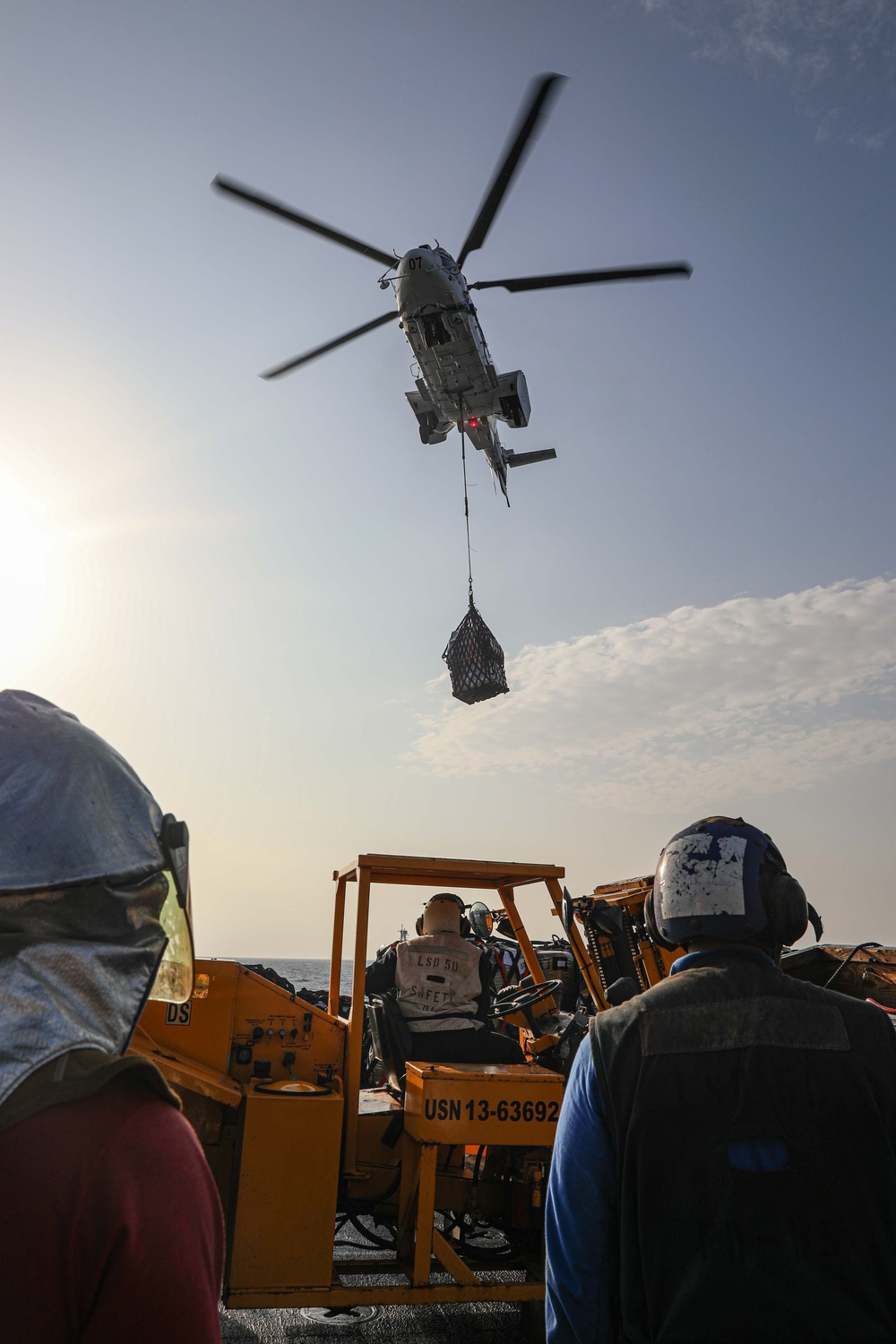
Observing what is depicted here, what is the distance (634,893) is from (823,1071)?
530cm

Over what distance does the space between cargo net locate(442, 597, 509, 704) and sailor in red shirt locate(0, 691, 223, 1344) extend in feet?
32.3

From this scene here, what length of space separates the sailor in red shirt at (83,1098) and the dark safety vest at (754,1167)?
122 cm

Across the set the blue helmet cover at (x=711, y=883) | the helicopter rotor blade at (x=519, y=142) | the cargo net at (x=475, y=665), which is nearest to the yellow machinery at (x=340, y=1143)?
the blue helmet cover at (x=711, y=883)

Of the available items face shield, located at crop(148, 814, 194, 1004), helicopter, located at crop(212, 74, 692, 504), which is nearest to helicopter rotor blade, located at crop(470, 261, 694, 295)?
helicopter, located at crop(212, 74, 692, 504)

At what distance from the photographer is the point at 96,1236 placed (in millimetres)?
913

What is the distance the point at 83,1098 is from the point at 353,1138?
4862 millimetres

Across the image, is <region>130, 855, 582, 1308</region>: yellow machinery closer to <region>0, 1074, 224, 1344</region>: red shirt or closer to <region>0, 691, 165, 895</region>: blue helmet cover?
<region>0, 691, 165, 895</region>: blue helmet cover

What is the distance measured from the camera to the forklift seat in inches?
219

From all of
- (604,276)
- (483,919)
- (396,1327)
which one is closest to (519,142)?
(604,276)

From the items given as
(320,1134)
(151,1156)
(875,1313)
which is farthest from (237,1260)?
(151,1156)

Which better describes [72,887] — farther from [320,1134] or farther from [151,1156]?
[320,1134]

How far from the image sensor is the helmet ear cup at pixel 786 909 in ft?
7.29

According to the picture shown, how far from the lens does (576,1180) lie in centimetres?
201

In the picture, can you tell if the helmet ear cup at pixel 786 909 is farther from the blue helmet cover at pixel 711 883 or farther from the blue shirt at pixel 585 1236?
the blue shirt at pixel 585 1236
